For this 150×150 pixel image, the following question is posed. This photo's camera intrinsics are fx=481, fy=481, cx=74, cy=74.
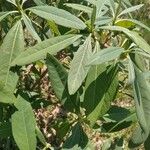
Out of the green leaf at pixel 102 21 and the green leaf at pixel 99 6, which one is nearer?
the green leaf at pixel 102 21

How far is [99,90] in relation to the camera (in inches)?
54.1

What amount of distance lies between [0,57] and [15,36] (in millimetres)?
80

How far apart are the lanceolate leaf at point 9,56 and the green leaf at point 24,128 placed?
4.8 inches

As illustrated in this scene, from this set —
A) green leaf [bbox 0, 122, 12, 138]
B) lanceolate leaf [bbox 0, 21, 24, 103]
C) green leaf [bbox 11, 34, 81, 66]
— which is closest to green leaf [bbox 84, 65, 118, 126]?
→ green leaf [bbox 11, 34, 81, 66]

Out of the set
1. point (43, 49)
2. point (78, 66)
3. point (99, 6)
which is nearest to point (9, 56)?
point (43, 49)

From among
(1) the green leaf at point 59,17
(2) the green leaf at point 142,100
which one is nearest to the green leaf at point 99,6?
(1) the green leaf at point 59,17

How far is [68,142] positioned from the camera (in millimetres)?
1500

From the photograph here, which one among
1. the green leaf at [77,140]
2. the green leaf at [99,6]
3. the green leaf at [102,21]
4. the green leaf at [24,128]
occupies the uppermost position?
the green leaf at [99,6]

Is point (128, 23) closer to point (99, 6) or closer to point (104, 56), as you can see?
point (99, 6)

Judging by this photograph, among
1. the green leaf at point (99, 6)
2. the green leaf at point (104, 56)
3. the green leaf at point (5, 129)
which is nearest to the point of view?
the green leaf at point (104, 56)

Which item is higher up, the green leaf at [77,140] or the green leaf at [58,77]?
the green leaf at [58,77]

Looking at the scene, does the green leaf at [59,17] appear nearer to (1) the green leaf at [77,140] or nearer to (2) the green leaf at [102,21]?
(2) the green leaf at [102,21]

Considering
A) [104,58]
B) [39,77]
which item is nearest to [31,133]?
[104,58]

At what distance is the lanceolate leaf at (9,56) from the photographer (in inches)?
54.2
